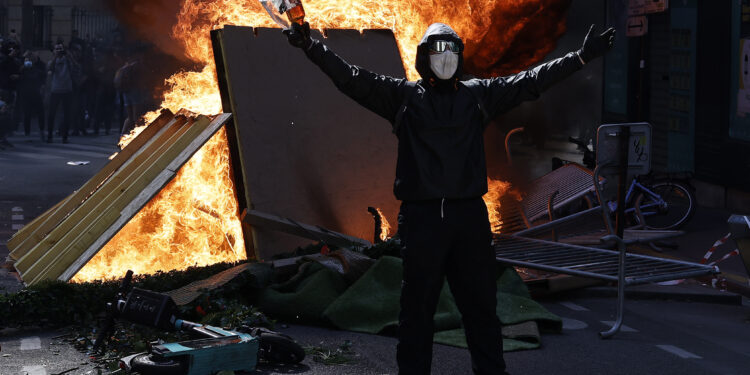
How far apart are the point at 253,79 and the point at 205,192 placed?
3.33 ft

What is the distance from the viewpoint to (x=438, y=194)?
5.31 meters

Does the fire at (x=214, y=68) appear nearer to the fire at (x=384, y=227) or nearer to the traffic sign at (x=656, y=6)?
the fire at (x=384, y=227)

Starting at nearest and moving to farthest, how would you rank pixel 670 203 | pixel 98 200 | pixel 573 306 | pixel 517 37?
1. pixel 573 306
2. pixel 98 200
3. pixel 517 37
4. pixel 670 203

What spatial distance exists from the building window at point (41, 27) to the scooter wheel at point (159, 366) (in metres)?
30.1

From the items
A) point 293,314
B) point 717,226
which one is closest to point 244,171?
point 293,314

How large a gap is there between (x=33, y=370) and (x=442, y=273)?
7.80 feet

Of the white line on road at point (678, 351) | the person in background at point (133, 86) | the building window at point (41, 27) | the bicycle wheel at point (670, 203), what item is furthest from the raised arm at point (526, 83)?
the building window at point (41, 27)

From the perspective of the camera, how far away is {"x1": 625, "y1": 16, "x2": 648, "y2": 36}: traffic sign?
12.6 metres

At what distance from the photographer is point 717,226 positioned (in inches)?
451

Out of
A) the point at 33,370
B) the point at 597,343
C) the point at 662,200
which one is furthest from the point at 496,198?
the point at 33,370

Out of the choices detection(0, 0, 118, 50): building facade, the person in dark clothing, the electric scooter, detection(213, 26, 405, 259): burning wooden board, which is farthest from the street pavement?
detection(0, 0, 118, 50): building facade

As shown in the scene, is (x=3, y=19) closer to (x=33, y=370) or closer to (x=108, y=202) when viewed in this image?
(x=108, y=202)

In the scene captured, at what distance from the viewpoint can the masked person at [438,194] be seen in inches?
210

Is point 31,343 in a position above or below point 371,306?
below
